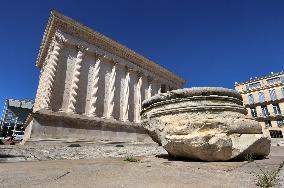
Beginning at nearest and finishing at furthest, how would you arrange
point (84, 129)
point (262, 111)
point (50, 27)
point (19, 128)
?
1. point (84, 129)
2. point (50, 27)
3. point (262, 111)
4. point (19, 128)

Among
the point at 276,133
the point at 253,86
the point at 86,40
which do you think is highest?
the point at 253,86

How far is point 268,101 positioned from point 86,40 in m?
38.3

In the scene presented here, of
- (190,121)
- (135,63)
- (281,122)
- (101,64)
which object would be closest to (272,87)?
(281,122)

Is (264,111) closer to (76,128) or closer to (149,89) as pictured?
(149,89)

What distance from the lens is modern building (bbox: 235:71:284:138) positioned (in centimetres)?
3912

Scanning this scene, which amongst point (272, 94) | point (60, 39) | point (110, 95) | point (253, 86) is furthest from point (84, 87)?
point (253, 86)

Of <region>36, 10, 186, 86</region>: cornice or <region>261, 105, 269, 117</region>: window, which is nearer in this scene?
<region>36, 10, 186, 86</region>: cornice

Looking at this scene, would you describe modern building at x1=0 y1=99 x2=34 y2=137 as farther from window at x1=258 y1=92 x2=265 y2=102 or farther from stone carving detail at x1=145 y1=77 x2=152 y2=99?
window at x1=258 y1=92 x2=265 y2=102

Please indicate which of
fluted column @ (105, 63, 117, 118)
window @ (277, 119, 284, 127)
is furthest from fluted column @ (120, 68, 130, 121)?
window @ (277, 119, 284, 127)

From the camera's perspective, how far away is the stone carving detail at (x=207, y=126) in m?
3.65

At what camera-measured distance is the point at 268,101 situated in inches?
1603

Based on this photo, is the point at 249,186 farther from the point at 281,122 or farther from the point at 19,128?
the point at 19,128

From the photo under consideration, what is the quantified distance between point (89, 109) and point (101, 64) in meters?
4.56

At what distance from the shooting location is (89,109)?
16688mm
